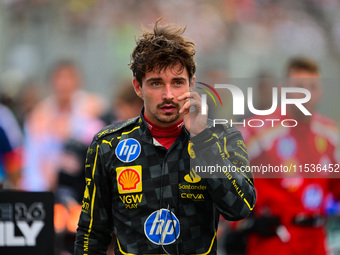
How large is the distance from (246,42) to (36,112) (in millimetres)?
4473

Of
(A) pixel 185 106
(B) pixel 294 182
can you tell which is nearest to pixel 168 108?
(A) pixel 185 106

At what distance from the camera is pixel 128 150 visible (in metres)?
3.97

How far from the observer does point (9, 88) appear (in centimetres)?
1066

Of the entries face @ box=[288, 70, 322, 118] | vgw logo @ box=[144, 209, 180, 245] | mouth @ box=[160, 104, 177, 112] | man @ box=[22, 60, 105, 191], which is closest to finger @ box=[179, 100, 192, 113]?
mouth @ box=[160, 104, 177, 112]

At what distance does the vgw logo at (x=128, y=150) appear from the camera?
3.95 metres

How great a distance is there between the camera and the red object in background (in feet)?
19.8

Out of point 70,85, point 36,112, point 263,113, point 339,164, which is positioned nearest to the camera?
point 263,113

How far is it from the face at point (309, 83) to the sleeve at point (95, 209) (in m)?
1.44

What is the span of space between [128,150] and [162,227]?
1.39 feet

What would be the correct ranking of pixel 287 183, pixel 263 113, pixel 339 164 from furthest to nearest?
pixel 287 183, pixel 339 164, pixel 263 113

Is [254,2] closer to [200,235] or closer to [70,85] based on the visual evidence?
[70,85]

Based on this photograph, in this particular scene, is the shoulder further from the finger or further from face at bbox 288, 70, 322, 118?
face at bbox 288, 70, 322, 118

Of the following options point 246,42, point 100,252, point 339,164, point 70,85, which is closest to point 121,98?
point 70,85

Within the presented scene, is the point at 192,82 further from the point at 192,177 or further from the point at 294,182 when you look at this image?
the point at 294,182
